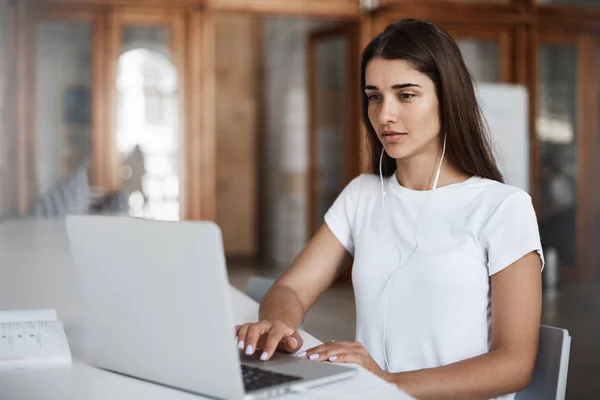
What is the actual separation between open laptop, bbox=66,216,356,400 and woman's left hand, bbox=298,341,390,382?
0.04 m

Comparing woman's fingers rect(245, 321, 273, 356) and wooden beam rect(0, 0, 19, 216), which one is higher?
wooden beam rect(0, 0, 19, 216)

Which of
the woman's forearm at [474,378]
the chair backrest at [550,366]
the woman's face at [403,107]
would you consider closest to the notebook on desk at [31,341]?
the woman's forearm at [474,378]

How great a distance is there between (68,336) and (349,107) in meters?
6.94

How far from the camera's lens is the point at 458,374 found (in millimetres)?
1628

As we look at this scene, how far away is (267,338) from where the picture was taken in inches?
57.3

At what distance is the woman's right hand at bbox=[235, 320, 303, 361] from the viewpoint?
143 cm

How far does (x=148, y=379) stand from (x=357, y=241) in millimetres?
919

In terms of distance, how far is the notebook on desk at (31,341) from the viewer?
4.78 ft

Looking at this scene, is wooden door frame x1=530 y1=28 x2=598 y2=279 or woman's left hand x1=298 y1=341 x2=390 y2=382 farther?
wooden door frame x1=530 y1=28 x2=598 y2=279

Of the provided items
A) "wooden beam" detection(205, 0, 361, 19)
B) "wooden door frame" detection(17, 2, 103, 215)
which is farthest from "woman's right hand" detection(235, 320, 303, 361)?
"wooden beam" detection(205, 0, 361, 19)

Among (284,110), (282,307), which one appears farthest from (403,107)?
(284,110)

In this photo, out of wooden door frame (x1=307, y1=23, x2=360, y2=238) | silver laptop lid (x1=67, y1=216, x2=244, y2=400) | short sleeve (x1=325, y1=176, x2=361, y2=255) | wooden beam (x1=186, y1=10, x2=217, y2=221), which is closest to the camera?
silver laptop lid (x1=67, y1=216, x2=244, y2=400)

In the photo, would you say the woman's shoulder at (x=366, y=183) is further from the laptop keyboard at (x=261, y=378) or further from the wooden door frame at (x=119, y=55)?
the wooden door frame at (x=119, y=55)

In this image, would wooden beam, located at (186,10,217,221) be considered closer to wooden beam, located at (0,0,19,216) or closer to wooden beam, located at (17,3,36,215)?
wooden beam, located at (17,3,36,215)
